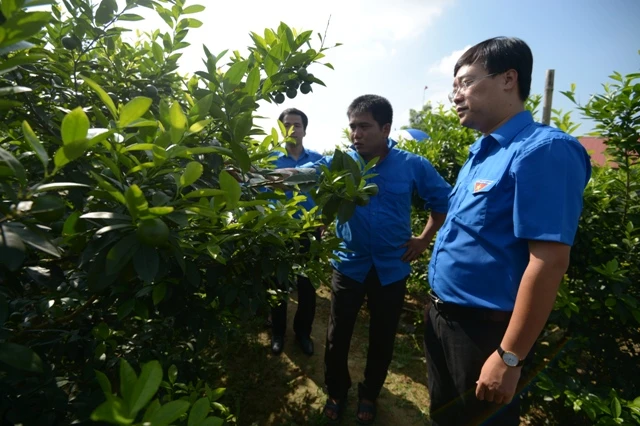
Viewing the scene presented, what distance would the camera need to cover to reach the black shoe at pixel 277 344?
353 centimetres

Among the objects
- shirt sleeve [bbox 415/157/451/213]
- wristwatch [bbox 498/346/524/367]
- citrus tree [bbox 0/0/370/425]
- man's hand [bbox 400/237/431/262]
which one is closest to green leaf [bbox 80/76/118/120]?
citrus tree [bbox 0/0/370/425]

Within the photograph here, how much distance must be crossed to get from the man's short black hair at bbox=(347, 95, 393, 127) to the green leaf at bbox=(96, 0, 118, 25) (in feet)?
5.47

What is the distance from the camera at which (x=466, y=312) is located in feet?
5.15

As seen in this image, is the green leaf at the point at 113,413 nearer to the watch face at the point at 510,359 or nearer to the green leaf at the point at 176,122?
the green leaf at the point at 176,122

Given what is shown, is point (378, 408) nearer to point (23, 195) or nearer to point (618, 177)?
point (618, 177)

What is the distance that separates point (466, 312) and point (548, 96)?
3.34m

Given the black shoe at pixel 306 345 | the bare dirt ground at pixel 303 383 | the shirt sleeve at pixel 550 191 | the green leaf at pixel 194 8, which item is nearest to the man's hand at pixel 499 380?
the shirt sleeve at pixel 550 191

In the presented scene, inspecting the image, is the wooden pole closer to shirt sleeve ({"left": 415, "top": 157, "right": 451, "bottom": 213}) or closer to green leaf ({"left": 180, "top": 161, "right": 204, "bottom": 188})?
shirt sleeve ({"left": 415, "top": 157, "right": 451, "bottom": 213})

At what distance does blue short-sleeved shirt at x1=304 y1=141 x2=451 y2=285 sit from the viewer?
249 cm

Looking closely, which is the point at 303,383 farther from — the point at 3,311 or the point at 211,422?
Answer: the point at 3,311

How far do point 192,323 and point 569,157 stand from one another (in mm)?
1500

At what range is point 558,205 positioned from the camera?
4.07ft

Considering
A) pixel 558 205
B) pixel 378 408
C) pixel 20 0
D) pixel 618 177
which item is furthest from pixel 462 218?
pixel 378 408

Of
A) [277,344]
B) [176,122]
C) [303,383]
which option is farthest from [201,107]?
[277,344]
